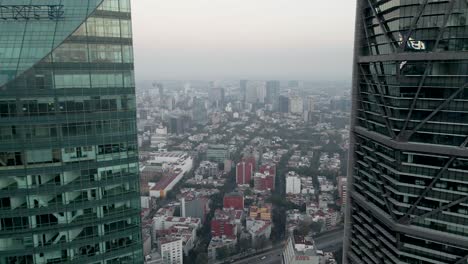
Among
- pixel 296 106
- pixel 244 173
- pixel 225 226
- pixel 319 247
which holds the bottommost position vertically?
pixel 319 247

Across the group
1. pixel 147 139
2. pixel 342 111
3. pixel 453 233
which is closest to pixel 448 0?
pixel 453 233

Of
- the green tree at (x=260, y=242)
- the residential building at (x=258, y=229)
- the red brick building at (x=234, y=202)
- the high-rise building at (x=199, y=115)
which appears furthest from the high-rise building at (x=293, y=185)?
the high-rise building at (x=199, y=115)

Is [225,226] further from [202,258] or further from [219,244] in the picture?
[202,258]

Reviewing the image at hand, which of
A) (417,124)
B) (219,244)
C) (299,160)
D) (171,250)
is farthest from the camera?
(299,160)

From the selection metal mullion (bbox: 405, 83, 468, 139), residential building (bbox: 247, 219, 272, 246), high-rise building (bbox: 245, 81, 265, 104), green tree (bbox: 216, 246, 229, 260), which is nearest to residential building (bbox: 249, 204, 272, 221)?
residential building (bbox: 247, 219, 272, 246)

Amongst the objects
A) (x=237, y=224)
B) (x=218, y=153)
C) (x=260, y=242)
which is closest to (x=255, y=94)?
(x=218, y=153)

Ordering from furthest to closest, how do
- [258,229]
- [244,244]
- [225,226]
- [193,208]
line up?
[193,208], [258,229], [225,226], [244,244]

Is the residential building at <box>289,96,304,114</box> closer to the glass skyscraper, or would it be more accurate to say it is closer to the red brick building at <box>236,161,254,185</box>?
the red brick building at <box>236,161,254,185</box>
